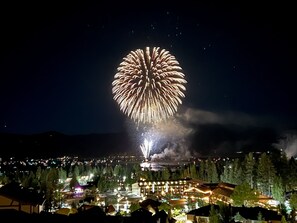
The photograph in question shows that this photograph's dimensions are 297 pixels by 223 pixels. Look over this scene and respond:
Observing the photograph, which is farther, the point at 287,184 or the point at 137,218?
the point at 287,184

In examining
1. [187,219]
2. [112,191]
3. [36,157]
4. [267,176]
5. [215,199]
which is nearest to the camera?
[187,219]

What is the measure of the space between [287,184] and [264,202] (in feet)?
38.1

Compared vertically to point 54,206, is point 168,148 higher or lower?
higher

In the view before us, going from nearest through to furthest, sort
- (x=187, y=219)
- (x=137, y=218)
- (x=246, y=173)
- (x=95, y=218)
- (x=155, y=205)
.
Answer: (x=95, y=218), (x=137, y=218), (x=187, y=219), (x=155, y=205), (x=246, y=173)

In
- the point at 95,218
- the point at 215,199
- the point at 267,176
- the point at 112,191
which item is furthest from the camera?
the point at 112,191

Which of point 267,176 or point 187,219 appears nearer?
point 187,219

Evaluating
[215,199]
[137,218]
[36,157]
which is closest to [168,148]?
[36,157]

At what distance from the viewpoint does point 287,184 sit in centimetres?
4519

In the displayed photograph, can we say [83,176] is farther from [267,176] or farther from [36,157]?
[36,157]

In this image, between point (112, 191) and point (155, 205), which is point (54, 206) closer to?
point (155, 205)

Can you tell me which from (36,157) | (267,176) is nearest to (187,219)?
(267,176)

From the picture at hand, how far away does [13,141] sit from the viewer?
177 meters

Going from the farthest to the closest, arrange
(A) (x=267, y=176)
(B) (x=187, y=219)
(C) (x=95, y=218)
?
(A) (x=267, y=176) → (B) (x=187, y=219) → (C) (x=95, y=218)

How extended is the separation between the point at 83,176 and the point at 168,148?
10895cm
